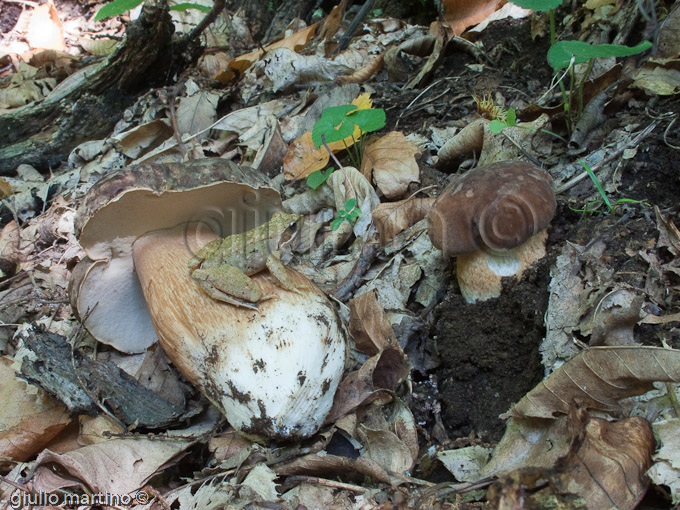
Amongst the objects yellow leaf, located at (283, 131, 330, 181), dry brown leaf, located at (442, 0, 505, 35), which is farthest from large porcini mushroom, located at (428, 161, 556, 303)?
dry brown leaf, located at (442, 0, 505, 35)

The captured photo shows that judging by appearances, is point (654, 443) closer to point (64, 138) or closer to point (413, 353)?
point (413, 353)

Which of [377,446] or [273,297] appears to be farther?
[273,297]

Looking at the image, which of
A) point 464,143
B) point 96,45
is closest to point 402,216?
point 464,143

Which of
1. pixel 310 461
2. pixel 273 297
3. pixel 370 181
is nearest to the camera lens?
pixel 310 461

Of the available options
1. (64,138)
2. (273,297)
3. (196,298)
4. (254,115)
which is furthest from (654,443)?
(64,138)

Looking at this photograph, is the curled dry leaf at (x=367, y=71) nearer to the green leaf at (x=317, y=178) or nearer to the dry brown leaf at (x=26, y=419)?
the green leaf at (x=317, y=178)

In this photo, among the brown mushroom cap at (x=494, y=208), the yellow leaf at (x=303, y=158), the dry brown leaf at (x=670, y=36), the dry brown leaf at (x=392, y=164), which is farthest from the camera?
the yellow leaf at (x=303, y=158)

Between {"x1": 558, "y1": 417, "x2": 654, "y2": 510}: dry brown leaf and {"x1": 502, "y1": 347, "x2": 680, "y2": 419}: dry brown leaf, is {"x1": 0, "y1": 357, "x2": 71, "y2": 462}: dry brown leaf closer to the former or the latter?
{"x1": 502, "y1": 347, "x2": 680, "y2": 419}: dry brown leaf

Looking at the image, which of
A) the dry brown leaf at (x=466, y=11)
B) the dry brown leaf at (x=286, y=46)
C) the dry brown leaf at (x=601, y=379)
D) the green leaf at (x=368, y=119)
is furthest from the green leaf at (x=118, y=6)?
the dry brown leaf at (x=601, y=379)
